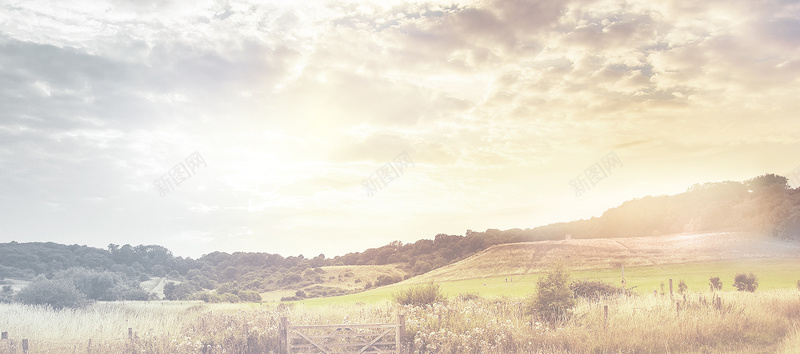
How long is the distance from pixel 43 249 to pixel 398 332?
54677mm

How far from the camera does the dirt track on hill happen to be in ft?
180

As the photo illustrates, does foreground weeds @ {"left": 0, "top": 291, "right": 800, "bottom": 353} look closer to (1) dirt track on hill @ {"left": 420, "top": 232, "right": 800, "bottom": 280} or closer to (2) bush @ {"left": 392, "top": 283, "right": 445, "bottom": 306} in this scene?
(2) bush @ {"left": 392, "top": 283, "right": 445, "bottom": 306}

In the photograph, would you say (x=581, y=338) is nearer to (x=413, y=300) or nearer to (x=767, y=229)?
(x=413, y=300)

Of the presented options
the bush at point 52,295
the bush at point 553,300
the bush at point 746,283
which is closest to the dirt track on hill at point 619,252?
the bush at point 746,283

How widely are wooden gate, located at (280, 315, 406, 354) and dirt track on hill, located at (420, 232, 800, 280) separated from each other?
39.9m

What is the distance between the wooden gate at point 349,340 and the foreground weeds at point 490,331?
0.59 m

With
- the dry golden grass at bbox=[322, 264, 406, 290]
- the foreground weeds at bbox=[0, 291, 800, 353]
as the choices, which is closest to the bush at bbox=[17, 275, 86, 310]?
the foreground weeds at bbox=[0, 291, 800, 353]

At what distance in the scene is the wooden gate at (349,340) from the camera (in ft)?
49.8

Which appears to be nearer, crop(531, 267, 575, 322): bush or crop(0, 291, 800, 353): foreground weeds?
crop(0, 291, 800, 353): foreground weeds

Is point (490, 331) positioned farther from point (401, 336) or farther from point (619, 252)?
point (619, 252)

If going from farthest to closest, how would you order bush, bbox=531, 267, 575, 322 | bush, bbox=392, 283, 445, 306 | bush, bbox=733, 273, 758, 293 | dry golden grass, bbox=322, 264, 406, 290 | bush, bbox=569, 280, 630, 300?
dry golden grass, bbox=322, 264, 406, 290 < bush, bbox=733, 273, 758, 293 < bush, bbox=569, 280, 630, 300 < bush, bbox=392, 283, 445, 306 < bush, bbox=531, 267, 575, 322

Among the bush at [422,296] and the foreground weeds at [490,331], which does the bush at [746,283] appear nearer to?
the foreground weeds at [490,331]

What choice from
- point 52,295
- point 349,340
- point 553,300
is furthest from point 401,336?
point 52,295

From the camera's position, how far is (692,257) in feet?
181
